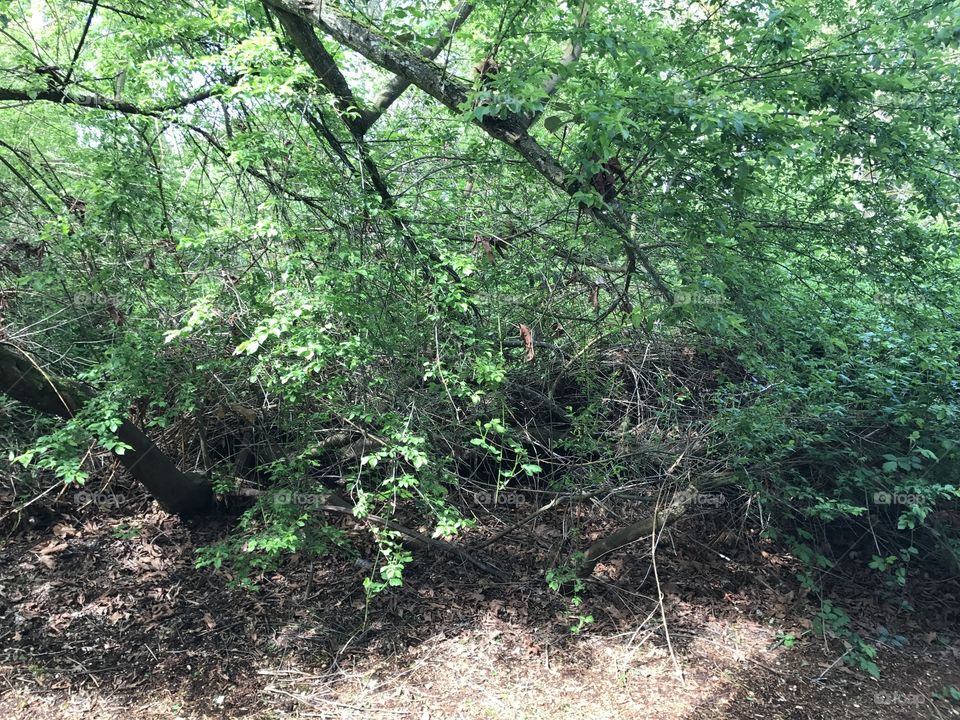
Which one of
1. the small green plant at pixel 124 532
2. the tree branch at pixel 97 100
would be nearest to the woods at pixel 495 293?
the tree branch at pixel 97 100

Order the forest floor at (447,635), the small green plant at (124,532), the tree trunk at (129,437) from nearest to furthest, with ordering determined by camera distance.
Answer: the tree trunk at (129,437), the forest floor at (447,635), the small green plant at (124,532)

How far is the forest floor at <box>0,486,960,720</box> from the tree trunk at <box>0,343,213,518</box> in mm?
289

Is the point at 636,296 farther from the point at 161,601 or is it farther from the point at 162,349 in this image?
the point at 161,601

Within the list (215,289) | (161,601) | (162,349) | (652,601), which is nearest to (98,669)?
(161,601)

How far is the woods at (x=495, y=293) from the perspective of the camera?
3.71 meters

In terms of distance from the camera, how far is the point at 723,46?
4.42 m

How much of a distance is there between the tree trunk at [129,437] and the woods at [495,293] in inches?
0.9

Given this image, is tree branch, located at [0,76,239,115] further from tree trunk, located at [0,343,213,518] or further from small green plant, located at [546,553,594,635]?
small green plant, located at [546,553,594,635]

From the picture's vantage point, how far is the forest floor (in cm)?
406

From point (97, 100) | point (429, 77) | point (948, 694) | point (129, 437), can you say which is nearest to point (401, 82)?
point (429, 77)

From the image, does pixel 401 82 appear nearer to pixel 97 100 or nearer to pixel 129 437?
pixel 97 100

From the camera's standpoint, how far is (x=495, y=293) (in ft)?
14.1

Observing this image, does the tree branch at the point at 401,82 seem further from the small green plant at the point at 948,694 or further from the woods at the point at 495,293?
the small green plant at the point at 948,694

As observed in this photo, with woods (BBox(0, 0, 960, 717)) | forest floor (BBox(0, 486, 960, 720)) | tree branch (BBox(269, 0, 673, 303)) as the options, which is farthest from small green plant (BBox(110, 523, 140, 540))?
tree branch (BBox(269, 0, 673, 303))
